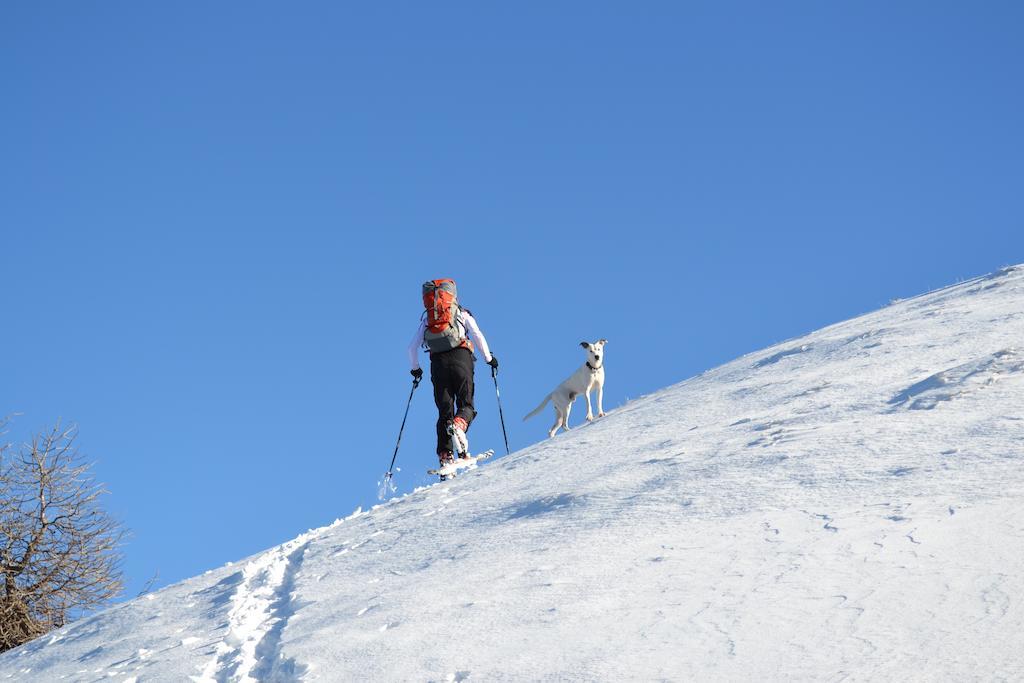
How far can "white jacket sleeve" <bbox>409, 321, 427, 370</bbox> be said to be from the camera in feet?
40.1

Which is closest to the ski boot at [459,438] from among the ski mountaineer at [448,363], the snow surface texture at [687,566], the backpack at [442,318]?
the ski mountaineer at [448,363]

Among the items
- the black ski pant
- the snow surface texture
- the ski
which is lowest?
the snow surface texture

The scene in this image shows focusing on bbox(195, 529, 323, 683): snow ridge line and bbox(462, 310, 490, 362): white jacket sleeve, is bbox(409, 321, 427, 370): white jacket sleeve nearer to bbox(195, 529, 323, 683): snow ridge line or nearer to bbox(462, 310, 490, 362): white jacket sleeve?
bbox(462, 310, 490, 362): white jacket sleeve

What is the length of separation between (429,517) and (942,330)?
239 inches

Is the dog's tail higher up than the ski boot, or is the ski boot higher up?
the dog's tail

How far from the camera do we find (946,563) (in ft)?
14.7

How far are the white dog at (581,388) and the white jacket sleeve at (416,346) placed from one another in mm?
1842

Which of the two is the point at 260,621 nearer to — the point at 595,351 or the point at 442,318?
the point at 442,318

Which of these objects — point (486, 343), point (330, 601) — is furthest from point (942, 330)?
point (330, 601)

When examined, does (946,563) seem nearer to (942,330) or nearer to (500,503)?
(500,503)

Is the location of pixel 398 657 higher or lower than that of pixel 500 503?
lower

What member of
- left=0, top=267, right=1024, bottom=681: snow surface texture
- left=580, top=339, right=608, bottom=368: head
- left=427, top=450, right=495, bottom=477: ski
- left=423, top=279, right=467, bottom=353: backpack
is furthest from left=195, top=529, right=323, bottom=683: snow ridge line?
left=580, top=339, right=608, bottom=368: head

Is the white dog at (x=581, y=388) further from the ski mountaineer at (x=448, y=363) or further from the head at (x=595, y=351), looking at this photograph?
the ski mountaineer at (x=448, y=363)

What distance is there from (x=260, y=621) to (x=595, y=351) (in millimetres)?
6730
